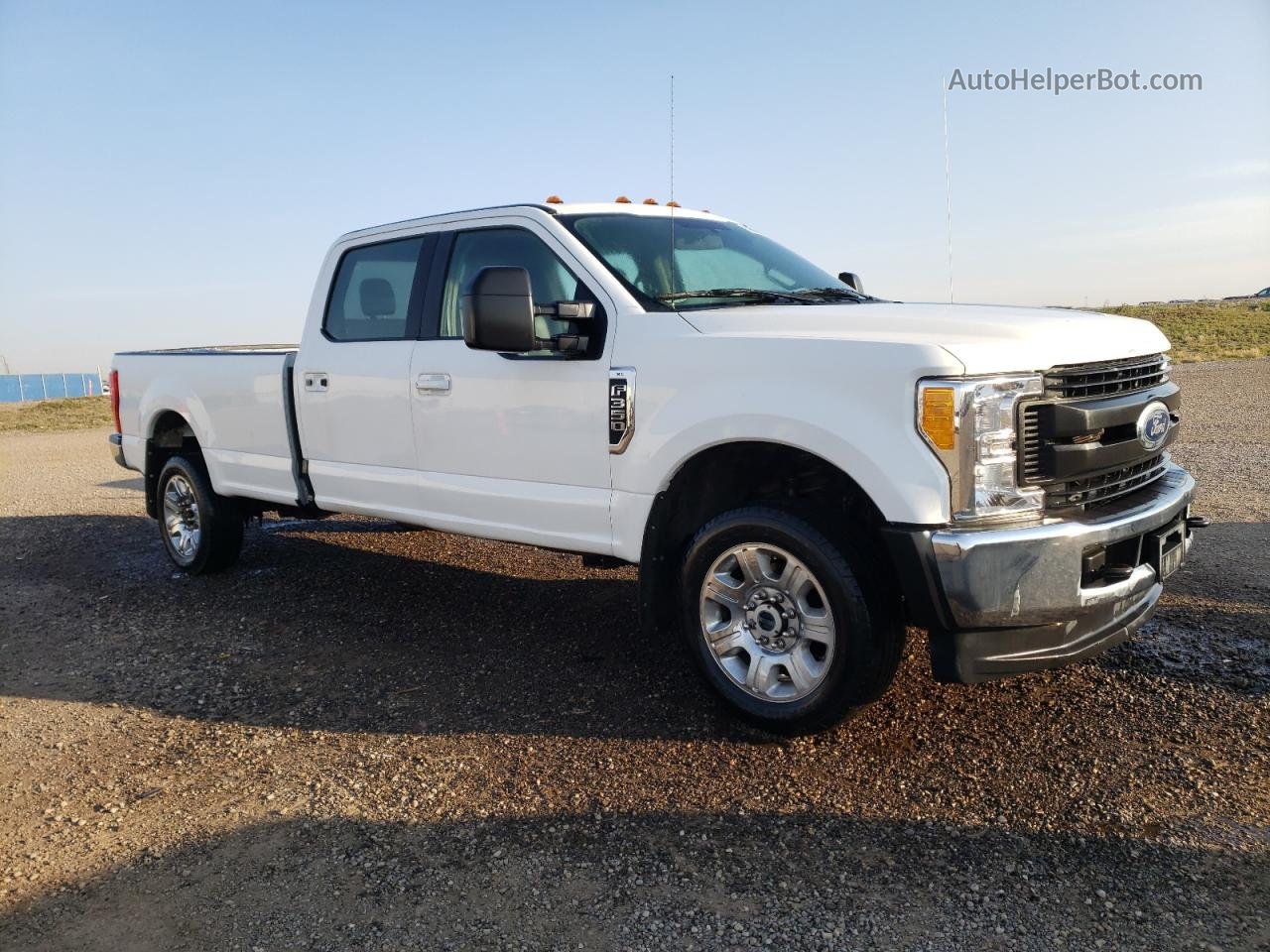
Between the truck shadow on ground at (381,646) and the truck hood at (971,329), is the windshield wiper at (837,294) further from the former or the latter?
the truck shadow on ground at (381,646)

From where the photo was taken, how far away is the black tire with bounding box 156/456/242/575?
654cm

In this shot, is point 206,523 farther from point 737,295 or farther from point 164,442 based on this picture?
point 737,295

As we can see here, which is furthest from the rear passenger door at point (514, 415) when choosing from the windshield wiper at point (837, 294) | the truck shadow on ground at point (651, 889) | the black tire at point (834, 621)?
the truck shadow on ground at point (651, 889)

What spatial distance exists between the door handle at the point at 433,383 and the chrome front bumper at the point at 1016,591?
2437 millimetres

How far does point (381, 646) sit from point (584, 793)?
6.89 feet

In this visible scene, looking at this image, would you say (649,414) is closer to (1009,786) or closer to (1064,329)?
(1064,329)

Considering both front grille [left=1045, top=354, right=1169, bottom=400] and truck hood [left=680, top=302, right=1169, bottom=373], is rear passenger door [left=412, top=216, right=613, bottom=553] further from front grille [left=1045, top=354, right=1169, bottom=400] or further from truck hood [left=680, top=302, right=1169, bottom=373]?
front grille [left=1045, top=354, right=1169, bottom=400]

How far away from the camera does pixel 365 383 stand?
17.2 feet

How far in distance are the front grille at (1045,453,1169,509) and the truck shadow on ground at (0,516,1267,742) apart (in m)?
1.00

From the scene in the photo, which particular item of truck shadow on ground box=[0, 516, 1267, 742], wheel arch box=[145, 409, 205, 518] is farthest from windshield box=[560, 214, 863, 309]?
wheel arch box=[145, 409, 205, 518]

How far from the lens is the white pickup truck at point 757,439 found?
10.7 feet

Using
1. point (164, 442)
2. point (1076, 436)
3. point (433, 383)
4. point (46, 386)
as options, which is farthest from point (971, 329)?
point (46, 386)

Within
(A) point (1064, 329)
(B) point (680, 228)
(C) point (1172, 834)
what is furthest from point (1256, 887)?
(B) point (680, 228)

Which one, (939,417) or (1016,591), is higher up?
(939,417)
